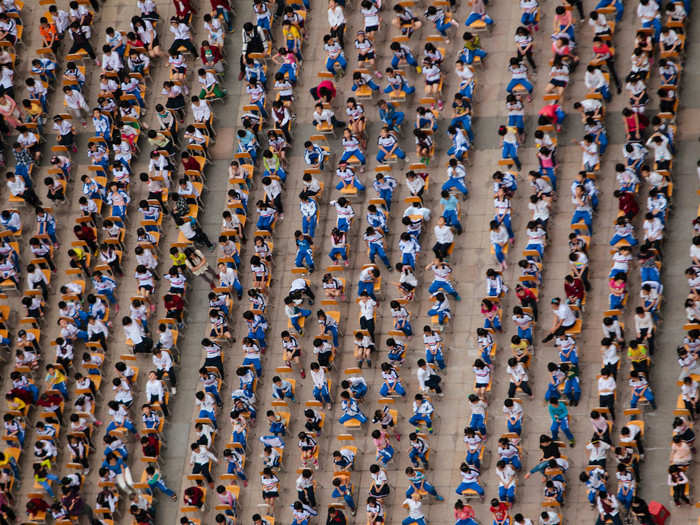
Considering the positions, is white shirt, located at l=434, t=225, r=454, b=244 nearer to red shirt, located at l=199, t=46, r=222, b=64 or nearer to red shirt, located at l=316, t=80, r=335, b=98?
red shirt, located at l=316, t=80, r=335, b=98

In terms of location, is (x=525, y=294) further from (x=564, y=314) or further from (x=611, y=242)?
(x=611, y=242)

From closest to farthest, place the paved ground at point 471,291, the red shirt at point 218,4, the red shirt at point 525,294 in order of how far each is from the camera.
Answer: the paved ground at point 471,291, the red shirt at point 525,294, the red shirt at point 218,4

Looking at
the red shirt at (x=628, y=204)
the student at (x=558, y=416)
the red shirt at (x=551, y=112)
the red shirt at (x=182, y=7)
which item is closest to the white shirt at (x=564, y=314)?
the student at (x=558, y=416)

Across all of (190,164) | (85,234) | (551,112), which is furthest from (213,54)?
(551,112)

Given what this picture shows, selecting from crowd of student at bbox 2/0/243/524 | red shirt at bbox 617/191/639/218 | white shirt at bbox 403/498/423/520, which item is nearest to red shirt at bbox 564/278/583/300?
red shirt at bbox 617/191/639/218

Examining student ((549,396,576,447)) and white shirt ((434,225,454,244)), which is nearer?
student ((549,396,576,447))

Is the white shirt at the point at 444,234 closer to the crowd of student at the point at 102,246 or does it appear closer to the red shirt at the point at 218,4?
the crowd of student at the point at 102,246

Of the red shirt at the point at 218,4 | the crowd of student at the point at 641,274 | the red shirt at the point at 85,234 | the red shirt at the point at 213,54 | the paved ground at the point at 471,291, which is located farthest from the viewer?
the red shirt at the point at 218,4

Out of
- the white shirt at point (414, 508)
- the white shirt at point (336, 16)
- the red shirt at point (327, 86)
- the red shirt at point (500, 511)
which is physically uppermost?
the white shirt at point (336, 16)

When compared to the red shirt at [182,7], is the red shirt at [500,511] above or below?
below
